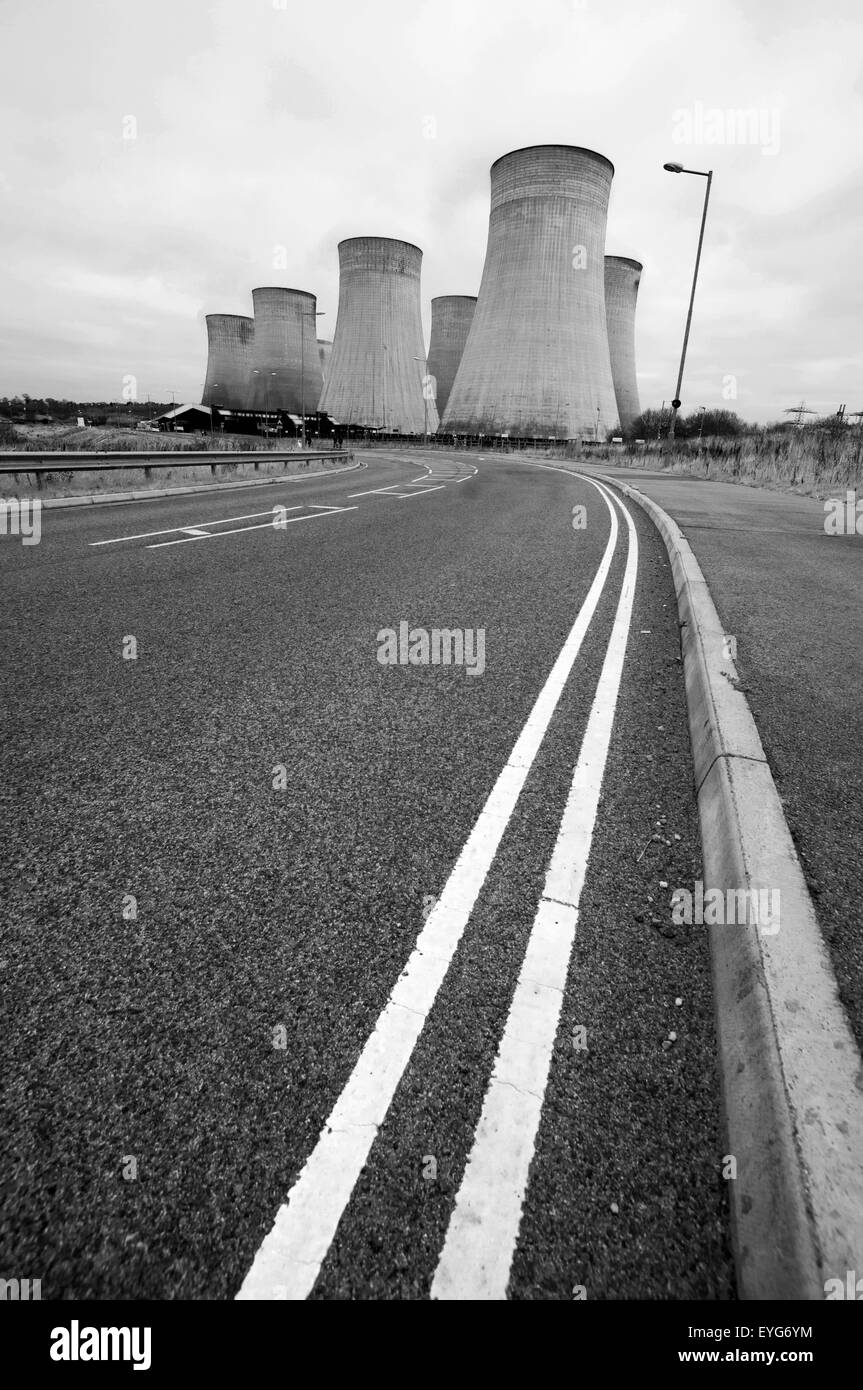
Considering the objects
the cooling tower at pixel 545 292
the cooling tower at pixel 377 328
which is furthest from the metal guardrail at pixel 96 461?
the cooling tower at pixel 377 328

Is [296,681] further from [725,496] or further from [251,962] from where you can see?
[725,496]

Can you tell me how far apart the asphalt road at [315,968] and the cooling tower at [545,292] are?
43028 mm

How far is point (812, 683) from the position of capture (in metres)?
4.20

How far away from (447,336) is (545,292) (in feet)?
101

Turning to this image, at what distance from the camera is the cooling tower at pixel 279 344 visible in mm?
60219

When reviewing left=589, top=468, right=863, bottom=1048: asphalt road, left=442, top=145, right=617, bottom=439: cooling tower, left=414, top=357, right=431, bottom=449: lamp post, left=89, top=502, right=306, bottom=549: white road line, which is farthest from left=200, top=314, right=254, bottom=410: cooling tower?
left=589, top=468, right=863, bottom=1048: asphalt road

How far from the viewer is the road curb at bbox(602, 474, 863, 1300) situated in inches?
48.9

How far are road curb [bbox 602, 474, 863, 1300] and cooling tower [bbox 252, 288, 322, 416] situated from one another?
209 ft

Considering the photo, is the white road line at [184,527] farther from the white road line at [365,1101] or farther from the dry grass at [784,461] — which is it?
the dry grass at [784,461]

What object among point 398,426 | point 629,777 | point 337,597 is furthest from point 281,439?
point 629,777

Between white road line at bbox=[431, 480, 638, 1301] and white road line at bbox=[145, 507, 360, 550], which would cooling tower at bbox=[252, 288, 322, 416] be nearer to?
white road line at bbox=[145, 507, 360, 550]

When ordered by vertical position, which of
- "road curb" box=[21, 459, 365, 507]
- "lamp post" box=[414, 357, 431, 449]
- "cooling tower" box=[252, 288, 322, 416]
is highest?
"cooling tower" box=[252, 288, 322, 416]

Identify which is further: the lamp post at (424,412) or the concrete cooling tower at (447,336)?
the concrete cooling tower at (447,336)

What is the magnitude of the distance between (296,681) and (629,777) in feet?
6.75
